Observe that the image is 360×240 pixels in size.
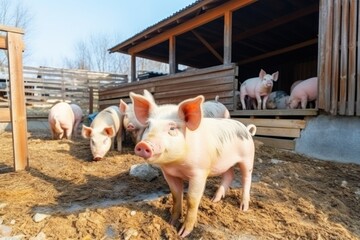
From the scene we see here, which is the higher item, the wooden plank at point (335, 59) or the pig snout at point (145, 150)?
the wooden plank at point (335, 59)

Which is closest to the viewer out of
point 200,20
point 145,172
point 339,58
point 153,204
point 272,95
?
point 153,204

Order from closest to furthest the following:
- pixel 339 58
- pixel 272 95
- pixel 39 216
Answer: pixel 39 216
pixel 339 58
pixel 272 95

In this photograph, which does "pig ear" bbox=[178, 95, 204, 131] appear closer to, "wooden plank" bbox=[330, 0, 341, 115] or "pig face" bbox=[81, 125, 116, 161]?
"pig face" bbox=[81, 125, 116, 161]

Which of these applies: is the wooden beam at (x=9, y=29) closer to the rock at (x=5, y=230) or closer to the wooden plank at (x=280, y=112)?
the rock at (x=5, y=230)

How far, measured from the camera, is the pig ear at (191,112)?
220 centimetres

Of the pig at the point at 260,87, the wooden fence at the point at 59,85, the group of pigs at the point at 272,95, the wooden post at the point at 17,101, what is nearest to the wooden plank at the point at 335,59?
the group of pigs at the point at 272,95

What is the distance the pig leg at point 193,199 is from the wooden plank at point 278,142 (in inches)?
167

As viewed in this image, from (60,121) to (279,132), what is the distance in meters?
5.32

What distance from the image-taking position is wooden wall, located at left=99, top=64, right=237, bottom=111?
730 centimetres

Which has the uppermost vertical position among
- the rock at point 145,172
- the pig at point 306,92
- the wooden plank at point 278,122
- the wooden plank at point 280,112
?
the pig at point 306,92

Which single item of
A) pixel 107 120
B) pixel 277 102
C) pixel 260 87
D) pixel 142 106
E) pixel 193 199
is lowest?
pixel 193 199

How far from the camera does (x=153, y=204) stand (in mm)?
2943

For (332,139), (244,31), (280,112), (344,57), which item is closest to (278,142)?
(280,112)

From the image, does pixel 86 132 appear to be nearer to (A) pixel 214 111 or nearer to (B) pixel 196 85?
(A) pixel 214 111
